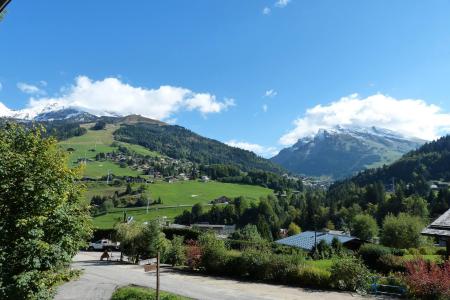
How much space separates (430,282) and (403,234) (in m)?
48.8

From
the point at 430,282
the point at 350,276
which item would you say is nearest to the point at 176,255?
the point at 350,276

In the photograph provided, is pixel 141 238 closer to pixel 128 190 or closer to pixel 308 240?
pixel 308 240

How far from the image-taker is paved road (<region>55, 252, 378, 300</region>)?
25.8 meters

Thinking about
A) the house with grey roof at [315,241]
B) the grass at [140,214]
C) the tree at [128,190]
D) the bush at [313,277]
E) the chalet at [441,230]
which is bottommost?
the bush at [313,277]

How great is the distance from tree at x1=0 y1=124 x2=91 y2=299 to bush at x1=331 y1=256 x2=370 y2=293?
18685mm

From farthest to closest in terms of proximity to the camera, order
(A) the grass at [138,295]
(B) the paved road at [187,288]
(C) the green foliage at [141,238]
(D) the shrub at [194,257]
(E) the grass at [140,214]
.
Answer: (E) the grass at [140,214] → (C) the green foliage at [141,238] → (D) the shrub at [194,257] → (B) the paved road at [187,288] → (A) the grass at [138,295]

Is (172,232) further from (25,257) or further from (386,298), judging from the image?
(25,257)

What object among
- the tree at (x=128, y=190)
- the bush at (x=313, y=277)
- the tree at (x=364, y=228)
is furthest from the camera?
the tree at (x=128, y=190)

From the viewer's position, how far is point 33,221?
1176cm

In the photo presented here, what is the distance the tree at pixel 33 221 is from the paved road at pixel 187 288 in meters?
13.8

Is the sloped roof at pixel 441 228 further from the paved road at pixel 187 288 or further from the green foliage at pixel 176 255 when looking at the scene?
the green foliage at pixel 176 255

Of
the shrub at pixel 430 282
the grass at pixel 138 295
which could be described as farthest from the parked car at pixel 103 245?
the shrub at pixel 430 282

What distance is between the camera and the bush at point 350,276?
2686 cm

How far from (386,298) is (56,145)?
2003 cm
